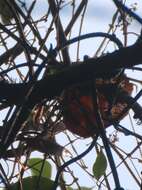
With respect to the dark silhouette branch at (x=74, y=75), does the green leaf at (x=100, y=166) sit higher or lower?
lower

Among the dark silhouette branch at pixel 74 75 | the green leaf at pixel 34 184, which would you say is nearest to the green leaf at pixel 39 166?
the green leaf at pixel 34 184

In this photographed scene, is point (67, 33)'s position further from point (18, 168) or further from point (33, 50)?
point (18, 168)

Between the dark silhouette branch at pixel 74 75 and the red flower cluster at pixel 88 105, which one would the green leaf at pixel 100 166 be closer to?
the red flower cluster at pixel 88 105

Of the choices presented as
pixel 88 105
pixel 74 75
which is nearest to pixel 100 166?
pixel 88 105

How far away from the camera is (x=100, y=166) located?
98 centimetres

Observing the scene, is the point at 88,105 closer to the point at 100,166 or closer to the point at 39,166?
the point at 100,166

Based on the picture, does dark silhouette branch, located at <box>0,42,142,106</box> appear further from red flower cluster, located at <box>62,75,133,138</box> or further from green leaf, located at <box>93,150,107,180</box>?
green leaf, located at <box>93,150,107,180</box>

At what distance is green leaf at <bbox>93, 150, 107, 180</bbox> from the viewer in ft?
3.21

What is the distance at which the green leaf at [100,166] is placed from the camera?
0.98 metres

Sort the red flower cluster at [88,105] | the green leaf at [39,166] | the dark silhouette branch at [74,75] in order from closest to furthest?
the dark silhouette branch at [74,75]
the red flower cluster at [88,105]
the green leaf at [39,166]

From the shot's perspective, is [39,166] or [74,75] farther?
[39,166]

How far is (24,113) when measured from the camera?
2.82 feet

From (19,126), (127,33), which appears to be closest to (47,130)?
(19,126)

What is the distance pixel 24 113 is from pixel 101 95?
172mm
